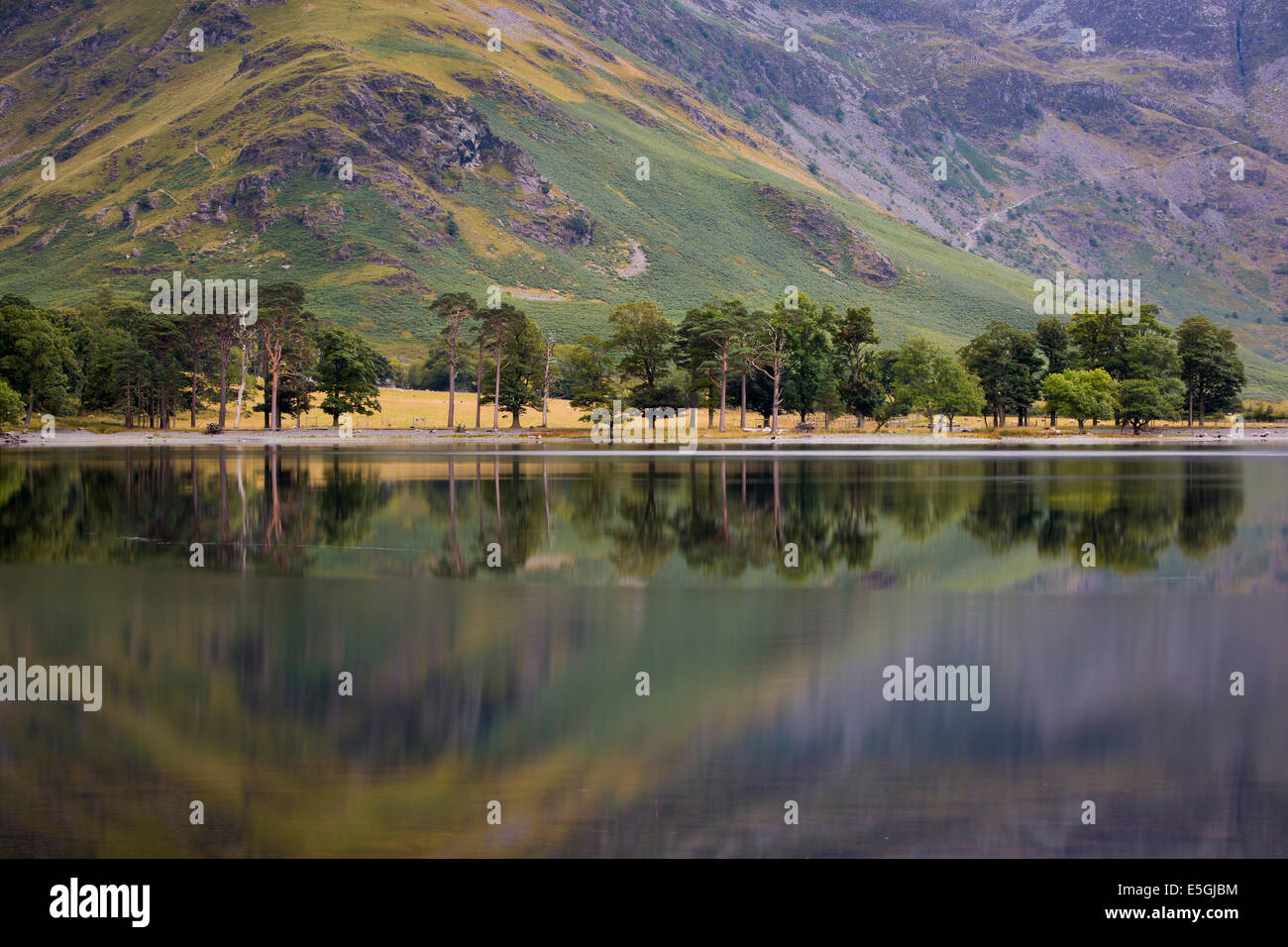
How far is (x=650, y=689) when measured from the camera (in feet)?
48.8

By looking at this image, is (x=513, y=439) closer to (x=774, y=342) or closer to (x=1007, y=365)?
(x=774, y=342)

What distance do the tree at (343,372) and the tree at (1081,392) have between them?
70401mm

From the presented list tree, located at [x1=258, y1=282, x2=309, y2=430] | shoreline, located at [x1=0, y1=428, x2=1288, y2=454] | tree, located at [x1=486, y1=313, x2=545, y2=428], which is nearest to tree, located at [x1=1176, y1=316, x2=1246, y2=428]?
shoreline, located at [x1=0, y1=428, x2=1288, y2=454]

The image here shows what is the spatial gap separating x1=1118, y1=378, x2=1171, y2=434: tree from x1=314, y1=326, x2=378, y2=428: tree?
78.7 metres

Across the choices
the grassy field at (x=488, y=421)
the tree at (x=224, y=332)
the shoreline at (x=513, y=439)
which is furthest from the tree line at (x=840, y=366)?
the tree at (x=224, y=332)

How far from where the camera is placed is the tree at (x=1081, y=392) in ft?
377

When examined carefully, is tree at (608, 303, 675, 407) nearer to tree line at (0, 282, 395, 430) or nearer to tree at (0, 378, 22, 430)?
tree line at (0, 282, 395, 430)

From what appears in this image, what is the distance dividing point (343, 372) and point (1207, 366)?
308 feet

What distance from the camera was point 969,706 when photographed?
46.8ft

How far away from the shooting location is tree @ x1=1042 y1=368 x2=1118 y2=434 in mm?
114938

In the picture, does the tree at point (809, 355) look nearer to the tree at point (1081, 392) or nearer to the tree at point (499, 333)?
the tree at point (1081, 392)

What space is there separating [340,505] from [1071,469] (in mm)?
39678
